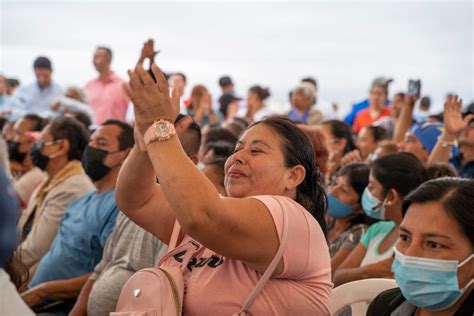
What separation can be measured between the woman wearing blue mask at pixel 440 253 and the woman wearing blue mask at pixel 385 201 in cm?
116

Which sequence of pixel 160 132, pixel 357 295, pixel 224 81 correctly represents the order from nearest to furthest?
pixel 160 132 < pixel 357 295 < pixel 224 81

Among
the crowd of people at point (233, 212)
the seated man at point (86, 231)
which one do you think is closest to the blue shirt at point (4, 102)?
the crowd of people at point (233, 212)

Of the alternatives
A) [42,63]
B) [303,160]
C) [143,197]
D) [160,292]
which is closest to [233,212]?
[160,292]

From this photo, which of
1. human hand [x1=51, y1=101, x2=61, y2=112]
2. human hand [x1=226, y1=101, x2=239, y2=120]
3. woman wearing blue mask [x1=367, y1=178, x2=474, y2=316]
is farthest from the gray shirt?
human hand [x1=226, y1=101, x2=239, y2=120]

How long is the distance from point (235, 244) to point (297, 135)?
1.71 ft

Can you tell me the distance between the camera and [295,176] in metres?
2.44

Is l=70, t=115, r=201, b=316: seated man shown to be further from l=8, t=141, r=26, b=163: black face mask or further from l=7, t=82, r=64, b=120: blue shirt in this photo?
l=7, t=82, r=64, b=120: blue shirt

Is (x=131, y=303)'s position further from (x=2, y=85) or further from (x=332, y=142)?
(x=2, y=85)

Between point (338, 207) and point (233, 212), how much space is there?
1.99 meters

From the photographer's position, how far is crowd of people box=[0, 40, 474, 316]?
2117mm

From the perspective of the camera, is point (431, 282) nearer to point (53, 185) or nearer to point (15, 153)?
point (53, 185)

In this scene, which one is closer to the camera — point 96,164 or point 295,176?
point 295,176

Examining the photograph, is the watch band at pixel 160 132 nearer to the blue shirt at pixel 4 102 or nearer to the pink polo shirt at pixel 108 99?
the pink polo shirt at pixel 108 99

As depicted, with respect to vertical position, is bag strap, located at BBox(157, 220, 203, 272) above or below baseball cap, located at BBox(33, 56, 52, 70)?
above
